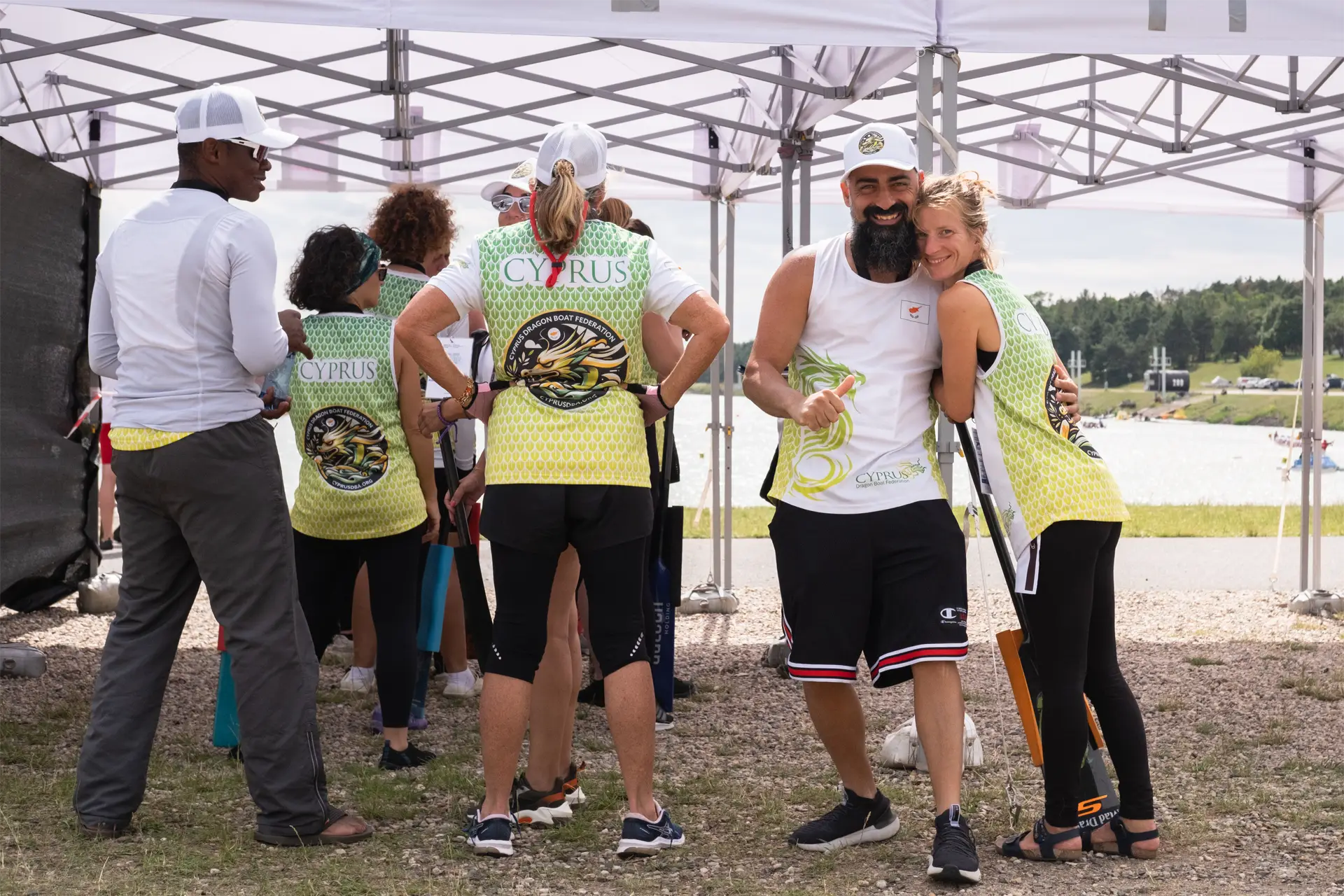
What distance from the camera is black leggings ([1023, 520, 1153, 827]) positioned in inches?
120

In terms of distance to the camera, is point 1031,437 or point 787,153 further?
point 787,153

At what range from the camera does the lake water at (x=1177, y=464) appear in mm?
20906

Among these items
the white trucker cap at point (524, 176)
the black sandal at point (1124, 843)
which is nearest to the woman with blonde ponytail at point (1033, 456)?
the black sandal at point (1124, 843)

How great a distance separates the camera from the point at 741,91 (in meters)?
6.70

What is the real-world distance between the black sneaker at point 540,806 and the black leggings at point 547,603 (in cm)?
50

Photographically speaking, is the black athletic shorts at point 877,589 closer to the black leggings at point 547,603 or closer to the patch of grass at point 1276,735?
the black leggings at point 547,603

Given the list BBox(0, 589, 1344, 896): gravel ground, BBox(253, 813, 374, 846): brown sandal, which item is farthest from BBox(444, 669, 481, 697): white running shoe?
BBox(253, 813, 374, 846): brown sandal

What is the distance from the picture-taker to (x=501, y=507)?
3.06 metres

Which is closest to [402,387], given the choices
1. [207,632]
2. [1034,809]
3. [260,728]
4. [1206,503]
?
[260,728]

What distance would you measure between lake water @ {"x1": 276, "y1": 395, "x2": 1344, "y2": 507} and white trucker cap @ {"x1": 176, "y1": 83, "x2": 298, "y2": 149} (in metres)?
10.4

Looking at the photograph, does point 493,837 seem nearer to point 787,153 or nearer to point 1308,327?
point 787,153

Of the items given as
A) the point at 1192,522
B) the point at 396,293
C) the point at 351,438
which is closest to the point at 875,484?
the point at 351,438

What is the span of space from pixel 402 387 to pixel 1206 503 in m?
18.0

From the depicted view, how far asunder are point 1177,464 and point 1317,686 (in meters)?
30.4
